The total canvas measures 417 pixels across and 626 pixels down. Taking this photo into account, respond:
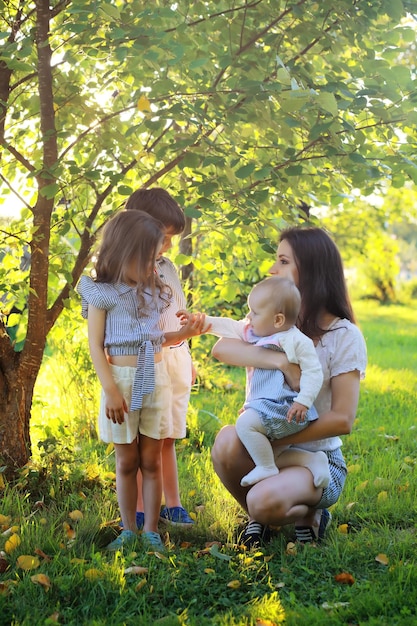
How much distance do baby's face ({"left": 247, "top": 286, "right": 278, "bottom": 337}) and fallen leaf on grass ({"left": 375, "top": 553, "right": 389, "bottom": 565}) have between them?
3.08ft

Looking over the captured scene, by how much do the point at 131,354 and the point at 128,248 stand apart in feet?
1.37

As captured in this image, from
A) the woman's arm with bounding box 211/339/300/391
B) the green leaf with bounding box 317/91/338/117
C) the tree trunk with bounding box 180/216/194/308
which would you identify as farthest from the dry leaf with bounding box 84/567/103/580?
the tree trunk with bounding box 180/216/194/308

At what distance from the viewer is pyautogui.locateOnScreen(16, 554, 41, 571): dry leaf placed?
265 cm

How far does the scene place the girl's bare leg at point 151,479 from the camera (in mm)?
3035

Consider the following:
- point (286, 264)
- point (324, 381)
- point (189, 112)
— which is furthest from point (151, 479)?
point (189, 112)

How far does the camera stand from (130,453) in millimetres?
3039

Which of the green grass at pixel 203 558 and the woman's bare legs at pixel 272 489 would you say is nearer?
the green grass at pixel 203 558

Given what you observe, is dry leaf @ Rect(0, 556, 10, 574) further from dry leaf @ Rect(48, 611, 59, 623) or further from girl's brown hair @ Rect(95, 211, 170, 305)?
girl's brown hair @ Rect(95, 211, 170, 305)

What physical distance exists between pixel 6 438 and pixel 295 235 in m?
1.73

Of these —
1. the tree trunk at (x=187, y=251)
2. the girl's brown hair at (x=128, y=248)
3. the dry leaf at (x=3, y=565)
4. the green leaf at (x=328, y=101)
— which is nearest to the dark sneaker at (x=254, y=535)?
the dry leaf at (x=3, y=565)

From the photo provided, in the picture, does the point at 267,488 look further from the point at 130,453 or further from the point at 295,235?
the point at 295,235

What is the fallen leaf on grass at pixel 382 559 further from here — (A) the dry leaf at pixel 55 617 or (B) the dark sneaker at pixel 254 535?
(A) the dry leaf at pixel 55 617

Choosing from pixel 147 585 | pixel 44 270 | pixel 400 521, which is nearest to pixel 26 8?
pixel 44 270

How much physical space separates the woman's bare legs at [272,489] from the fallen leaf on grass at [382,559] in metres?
0.32
